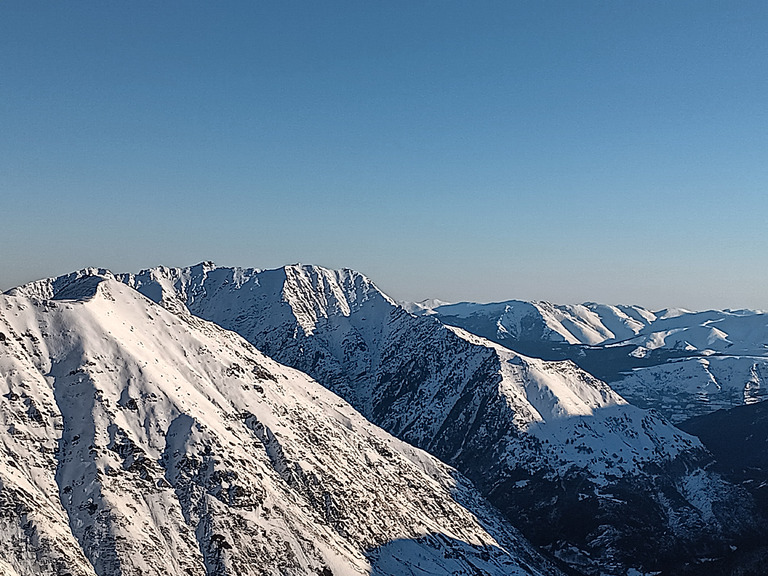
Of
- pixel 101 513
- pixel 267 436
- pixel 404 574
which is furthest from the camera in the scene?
pixel 267 436

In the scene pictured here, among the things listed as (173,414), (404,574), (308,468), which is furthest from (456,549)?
(173,414)

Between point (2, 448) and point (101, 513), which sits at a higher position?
point (2, 448)

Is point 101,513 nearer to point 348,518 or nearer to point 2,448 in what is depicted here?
point 2,448

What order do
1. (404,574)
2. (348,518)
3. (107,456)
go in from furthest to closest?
(348,518), (404,574), (107,456)

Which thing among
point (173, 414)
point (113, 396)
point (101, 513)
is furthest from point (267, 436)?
point (101, 513)

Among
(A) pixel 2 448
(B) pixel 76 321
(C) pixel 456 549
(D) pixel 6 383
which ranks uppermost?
(B) pixel 76 321

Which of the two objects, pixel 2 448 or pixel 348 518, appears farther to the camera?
pixel 348 518

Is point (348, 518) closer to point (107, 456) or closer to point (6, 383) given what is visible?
point (107, 456)
